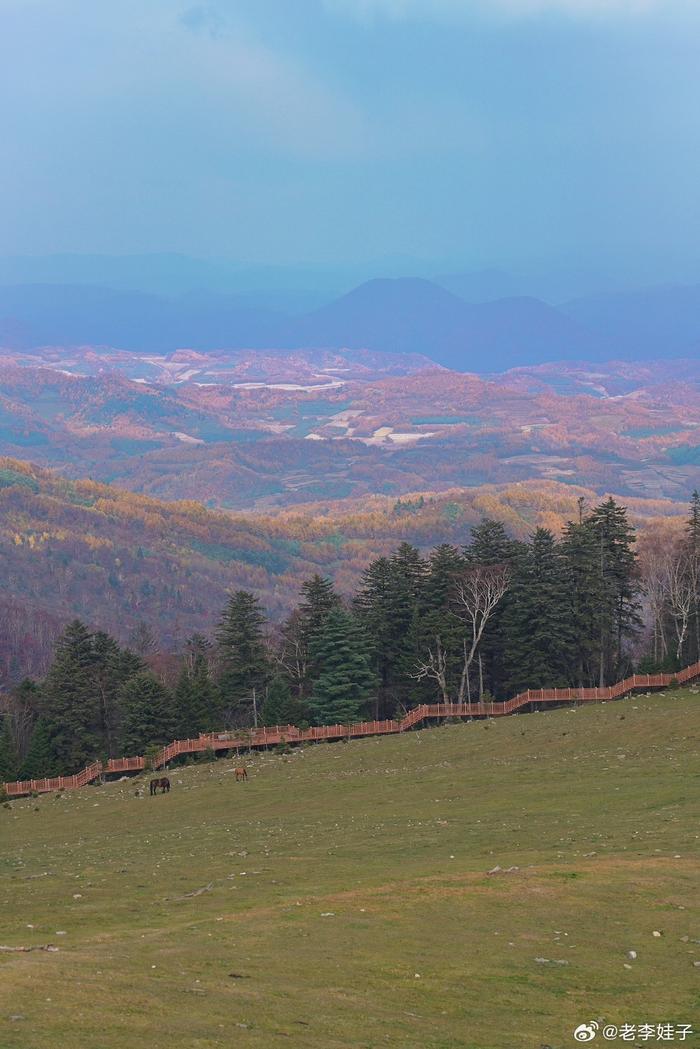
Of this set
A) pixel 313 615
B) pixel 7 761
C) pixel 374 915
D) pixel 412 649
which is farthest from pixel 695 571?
pixel 374 915

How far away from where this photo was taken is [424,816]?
39.2m

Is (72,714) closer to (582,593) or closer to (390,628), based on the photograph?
(390,628)

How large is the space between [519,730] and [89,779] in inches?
1015

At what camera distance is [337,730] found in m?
70.1

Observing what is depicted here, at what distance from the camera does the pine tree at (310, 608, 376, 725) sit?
2901 inches

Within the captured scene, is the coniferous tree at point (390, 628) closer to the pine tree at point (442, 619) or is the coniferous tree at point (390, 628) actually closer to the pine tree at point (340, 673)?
the pine tree at point (442, 619)

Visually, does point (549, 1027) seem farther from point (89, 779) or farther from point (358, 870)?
point (89, 779)

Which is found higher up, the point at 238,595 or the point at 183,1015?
the point at 238,595

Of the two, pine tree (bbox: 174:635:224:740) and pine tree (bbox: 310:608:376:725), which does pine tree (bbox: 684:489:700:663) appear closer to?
pine tree (bbox: 310:608:376:725)

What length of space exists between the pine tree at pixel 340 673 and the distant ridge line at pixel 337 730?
1867mm

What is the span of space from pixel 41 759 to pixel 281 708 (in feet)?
51.1

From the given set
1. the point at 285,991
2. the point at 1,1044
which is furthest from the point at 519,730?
the point at 1,1044

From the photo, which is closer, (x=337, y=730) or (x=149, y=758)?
(x=149, y=758)

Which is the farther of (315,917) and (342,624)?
(342,624)
